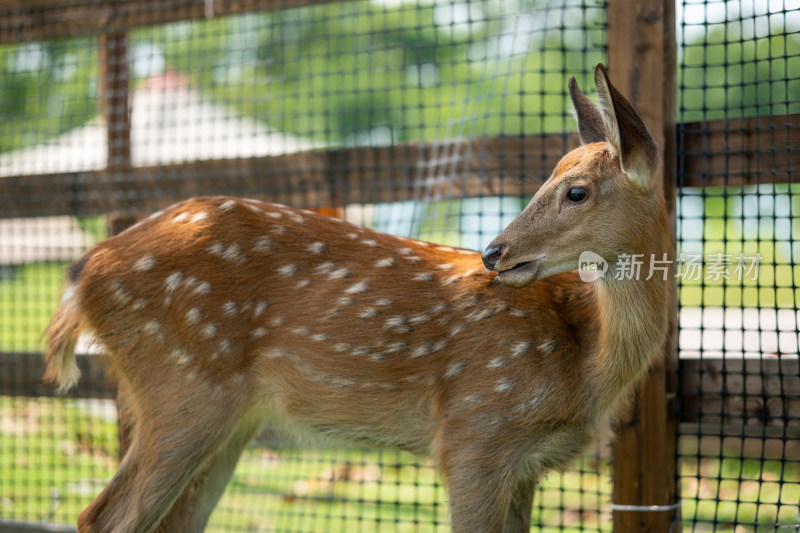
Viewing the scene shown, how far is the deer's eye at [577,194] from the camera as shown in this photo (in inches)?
129

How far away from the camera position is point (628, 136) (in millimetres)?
3195

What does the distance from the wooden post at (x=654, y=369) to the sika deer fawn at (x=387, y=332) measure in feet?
1.80

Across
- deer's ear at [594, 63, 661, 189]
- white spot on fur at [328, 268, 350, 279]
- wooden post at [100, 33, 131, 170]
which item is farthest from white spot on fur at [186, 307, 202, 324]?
wooden post at [100, 33, 131, 170]

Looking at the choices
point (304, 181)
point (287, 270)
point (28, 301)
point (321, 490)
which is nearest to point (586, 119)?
point (287, 270)

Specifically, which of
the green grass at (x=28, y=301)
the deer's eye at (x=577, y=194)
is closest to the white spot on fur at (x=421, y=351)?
the deer's eye at (x=577, y=194)

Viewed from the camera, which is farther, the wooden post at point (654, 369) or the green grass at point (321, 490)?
the green grass at point (321, 490)

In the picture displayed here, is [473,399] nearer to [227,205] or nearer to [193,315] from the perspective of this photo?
[193,315]

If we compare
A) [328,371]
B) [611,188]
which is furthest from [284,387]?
[611,188]

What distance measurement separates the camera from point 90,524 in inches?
141

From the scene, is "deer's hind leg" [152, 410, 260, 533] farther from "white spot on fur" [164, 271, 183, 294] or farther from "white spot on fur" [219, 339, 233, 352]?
"white spot on fur" [164, 271, 183, 294]

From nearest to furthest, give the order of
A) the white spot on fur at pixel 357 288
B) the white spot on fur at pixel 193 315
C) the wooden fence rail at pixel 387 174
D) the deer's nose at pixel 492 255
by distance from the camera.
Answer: the deer's nose at pixel 492 255, the white spot on fur at pixel 193 315, the white spot on fur at pixel 357 288, the wooden fence rail at pixel 387 174

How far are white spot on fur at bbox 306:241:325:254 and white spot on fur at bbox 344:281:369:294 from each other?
0.75 feet

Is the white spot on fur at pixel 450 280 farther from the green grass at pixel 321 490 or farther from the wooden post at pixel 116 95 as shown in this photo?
the wooden post at pixel 116 95

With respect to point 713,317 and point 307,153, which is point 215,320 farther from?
point 713,317
